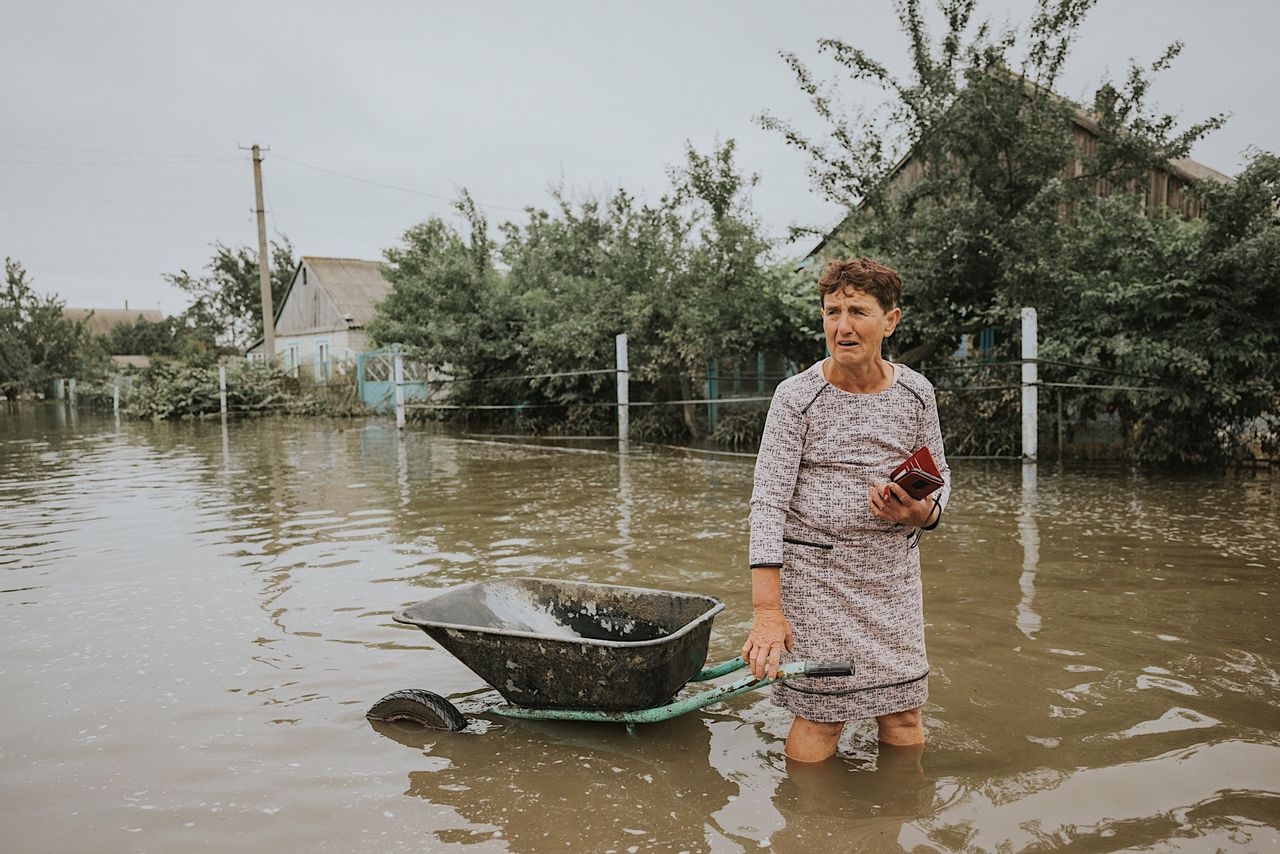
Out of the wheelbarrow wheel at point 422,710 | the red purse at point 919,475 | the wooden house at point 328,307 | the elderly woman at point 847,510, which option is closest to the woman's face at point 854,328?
the elderly woman at point 847,510

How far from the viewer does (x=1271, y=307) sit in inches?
356

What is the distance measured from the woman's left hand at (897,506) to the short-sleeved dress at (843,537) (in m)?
0.09

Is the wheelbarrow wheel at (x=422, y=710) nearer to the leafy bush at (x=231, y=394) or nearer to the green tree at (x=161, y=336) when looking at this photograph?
the leafy bush at (x=231, y=394)

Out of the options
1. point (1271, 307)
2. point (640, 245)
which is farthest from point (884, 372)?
point (640, 245)

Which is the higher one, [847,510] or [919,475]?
[919,475]

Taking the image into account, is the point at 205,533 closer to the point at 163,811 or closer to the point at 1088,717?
the point at 163,811

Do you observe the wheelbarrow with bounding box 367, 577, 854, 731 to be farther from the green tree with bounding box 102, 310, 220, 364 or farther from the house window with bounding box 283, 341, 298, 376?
the green tree with bounding box 102, 310, 220, 364

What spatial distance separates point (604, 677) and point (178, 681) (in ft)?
6.69

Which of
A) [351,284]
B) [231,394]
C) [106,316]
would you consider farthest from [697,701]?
[106,316]

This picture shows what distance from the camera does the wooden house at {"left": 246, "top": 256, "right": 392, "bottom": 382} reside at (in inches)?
1246

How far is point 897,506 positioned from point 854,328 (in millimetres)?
532

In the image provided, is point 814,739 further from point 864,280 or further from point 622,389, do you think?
point 622,389

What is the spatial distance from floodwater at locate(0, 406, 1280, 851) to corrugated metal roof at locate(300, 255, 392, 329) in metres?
25.2

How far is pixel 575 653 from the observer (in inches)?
116
